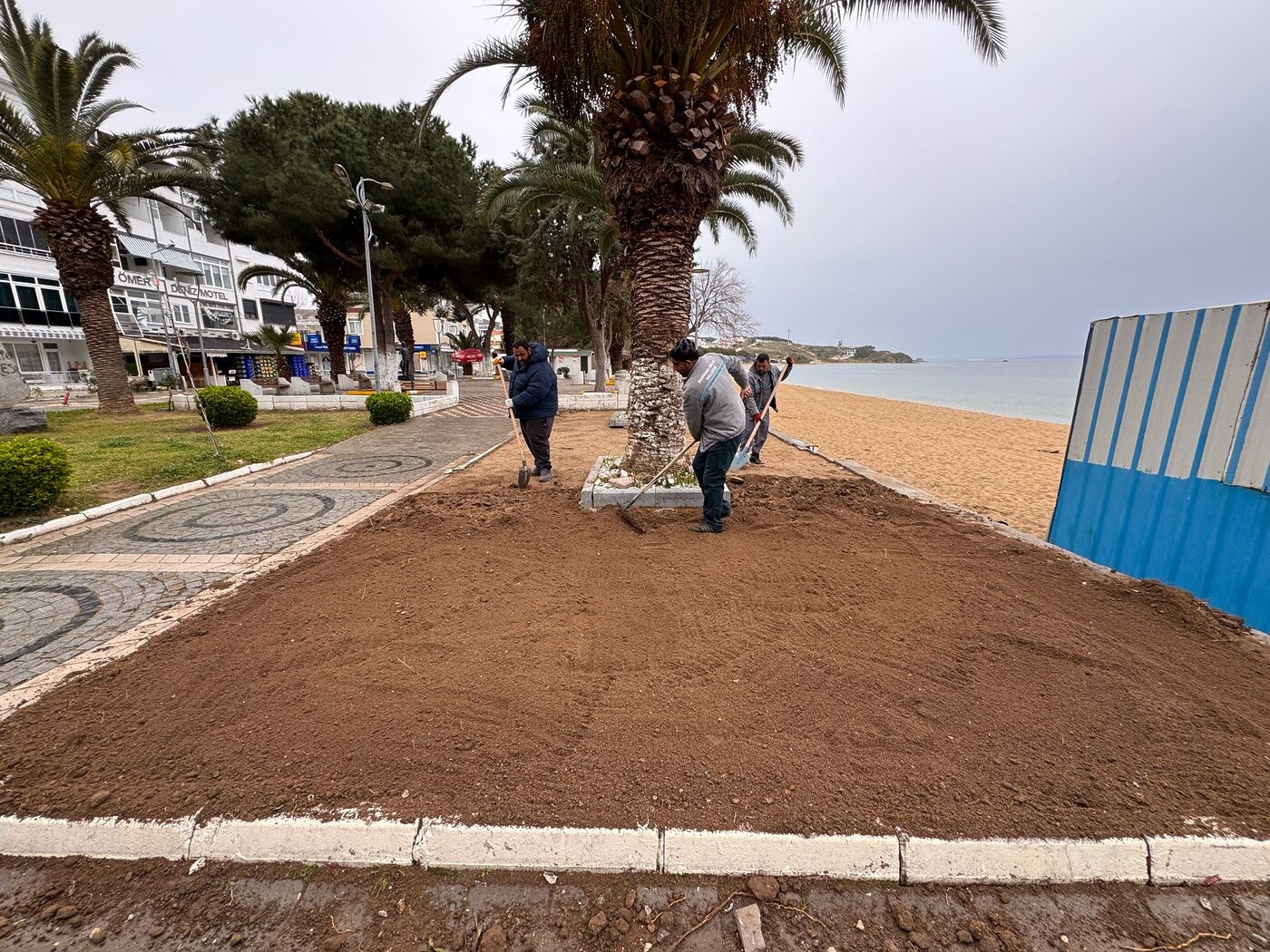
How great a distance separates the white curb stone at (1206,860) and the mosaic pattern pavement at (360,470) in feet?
24.2

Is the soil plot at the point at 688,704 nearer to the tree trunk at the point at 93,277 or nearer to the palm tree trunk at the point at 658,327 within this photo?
the palm tree trunk at the point at 658,327

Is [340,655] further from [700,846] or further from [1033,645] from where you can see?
[1033,645]

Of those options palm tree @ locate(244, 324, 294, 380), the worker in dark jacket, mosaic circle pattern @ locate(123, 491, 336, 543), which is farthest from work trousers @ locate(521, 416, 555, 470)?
palm tree @ locate(244, 324, 294, 380)

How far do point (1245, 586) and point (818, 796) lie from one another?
3326 millimetres

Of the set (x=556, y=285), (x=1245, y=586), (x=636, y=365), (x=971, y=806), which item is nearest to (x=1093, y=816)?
(x=971, y=806)

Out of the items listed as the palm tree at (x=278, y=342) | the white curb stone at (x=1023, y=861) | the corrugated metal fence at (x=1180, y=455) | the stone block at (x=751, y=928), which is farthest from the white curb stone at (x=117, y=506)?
the palm tree at (x=278, y=342)

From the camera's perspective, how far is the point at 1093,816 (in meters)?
1.82

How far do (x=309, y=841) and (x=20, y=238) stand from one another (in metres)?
38.9

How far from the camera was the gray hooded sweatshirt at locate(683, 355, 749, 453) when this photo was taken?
4.40 metres

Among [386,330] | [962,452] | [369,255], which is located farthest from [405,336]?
[962,452]

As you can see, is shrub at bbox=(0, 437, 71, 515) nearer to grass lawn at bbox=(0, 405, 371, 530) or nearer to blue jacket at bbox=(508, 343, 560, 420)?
grass lawn at bbox=(0, 405, 371, 530)

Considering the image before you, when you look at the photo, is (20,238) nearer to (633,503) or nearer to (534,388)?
(534,388)

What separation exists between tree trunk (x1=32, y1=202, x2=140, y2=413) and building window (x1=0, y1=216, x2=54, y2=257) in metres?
17.2

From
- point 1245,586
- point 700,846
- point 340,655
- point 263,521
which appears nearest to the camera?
point 700,846
